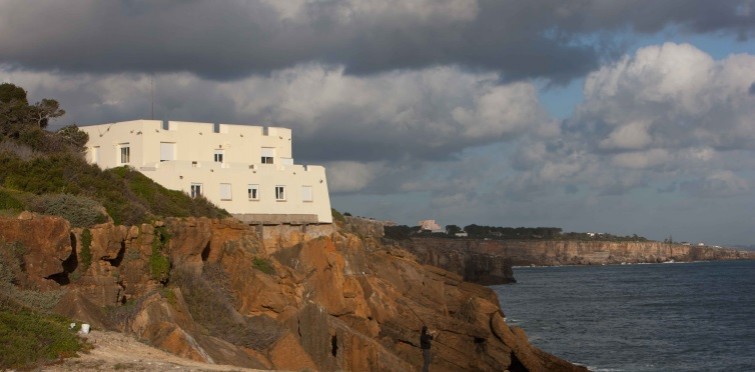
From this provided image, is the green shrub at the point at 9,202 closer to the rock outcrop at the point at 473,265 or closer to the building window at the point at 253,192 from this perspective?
the building window at the point at 253,192

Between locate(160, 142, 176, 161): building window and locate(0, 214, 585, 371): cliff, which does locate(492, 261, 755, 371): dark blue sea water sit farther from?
locate(160, 142, 176, 161): building window

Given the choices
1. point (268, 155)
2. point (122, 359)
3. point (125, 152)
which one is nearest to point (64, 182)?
point (125, 152)

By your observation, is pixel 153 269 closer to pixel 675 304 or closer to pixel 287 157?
pixel 287 157

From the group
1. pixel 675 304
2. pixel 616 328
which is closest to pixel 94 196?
pixel 616 328

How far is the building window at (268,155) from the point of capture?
4550 cm

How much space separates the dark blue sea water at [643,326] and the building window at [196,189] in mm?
17641

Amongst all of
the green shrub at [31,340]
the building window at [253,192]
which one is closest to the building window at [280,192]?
the building window at [253,192]

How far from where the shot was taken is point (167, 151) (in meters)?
42.4

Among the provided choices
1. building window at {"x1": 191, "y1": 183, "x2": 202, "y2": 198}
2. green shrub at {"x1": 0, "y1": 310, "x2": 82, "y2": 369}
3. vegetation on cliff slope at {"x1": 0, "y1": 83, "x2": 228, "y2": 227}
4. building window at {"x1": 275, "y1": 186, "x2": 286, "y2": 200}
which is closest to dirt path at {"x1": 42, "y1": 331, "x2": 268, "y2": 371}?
green shrub at {"x1": 0, "y1": 310, "x2": 82, "y2": 369}

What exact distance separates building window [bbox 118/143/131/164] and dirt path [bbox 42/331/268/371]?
888 inches

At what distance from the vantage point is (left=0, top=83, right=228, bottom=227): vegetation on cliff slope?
26766 mm

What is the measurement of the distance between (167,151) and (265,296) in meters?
13.8

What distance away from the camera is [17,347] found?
17578 mm

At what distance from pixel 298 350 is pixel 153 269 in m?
4.60
